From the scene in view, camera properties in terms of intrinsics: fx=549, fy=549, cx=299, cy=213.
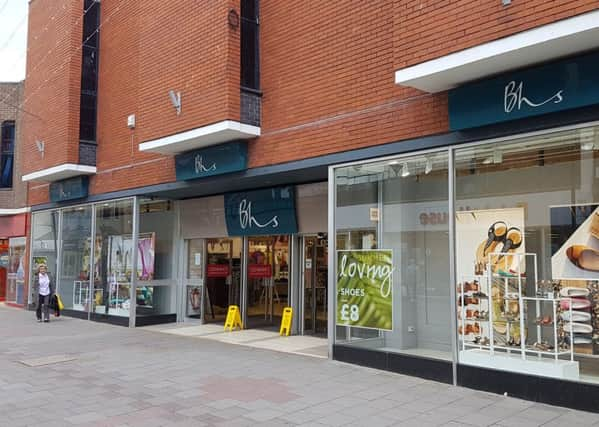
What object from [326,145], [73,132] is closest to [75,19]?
[73,132]

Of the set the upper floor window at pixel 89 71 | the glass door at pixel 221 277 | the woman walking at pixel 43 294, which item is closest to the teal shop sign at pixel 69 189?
the upper floor window at pixel 89 71

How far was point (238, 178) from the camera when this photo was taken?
11172 millimetres

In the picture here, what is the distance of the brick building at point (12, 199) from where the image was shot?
20500 millimetres

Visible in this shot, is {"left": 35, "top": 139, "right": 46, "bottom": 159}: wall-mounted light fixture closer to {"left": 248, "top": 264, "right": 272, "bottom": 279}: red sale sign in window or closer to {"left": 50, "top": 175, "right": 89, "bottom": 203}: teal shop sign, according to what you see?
{"left": 50, "top": 175, "right": 89, "bottom": 203}: teal shop sign

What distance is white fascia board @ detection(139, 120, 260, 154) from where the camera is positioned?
10.2 m

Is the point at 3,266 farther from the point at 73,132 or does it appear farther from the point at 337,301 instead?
the point at 337,301

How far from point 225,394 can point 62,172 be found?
36.8ft

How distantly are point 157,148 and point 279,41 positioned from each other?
3650mm

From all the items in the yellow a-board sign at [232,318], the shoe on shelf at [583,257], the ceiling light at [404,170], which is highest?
the ceiling light at [404,170]

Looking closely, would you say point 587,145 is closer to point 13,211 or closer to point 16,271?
point 13,211

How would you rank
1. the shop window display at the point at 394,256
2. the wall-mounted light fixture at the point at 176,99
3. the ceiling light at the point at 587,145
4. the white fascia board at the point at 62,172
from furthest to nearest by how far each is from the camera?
the white fascia board at the point at 62,172, the wall-mounted light fixture at the point at 176,99, the shop window display at the point at 394,256, the ceiling light at the point at 587,145

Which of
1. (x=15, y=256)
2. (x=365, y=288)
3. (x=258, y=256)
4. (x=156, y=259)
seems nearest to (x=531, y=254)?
(x=365, y=288)

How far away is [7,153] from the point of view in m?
22.0

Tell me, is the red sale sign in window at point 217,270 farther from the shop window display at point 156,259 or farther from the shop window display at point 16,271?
the shop window display at point 16,271
